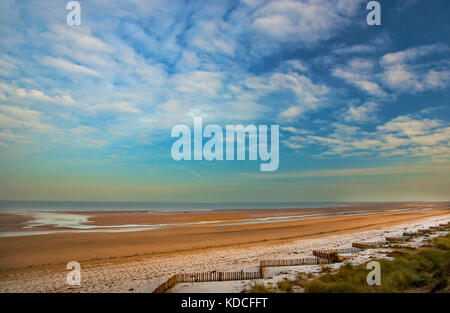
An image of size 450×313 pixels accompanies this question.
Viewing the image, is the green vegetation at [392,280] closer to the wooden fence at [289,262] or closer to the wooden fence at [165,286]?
the wooden fence at [289,262]

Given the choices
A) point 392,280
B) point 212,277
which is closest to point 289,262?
point 212,277

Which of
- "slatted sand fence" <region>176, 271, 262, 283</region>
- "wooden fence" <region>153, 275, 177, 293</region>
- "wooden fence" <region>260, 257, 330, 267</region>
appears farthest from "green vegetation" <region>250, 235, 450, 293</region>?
"wooden fence" <region>153, 275, 177, 293</region>

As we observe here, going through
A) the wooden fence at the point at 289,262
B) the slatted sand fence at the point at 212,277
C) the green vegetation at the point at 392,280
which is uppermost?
the green vegetation at the point at 392,280

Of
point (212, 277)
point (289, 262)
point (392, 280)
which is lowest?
point (289, 262)

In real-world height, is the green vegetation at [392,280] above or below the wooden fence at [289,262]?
above

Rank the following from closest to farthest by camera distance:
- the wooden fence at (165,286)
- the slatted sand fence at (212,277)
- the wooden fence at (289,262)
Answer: the wooden fence at (165,286) → the slatted sand fence at (212,277) → the wooden fence at (289,262)

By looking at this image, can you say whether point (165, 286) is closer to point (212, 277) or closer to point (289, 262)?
point (212, 277)

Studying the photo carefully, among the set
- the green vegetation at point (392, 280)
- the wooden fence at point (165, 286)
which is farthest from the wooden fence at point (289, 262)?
the wooden fence at point (165, 286)

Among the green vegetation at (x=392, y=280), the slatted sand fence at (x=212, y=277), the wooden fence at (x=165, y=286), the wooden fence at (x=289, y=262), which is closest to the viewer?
the green vegetation at (x=392, y=280)

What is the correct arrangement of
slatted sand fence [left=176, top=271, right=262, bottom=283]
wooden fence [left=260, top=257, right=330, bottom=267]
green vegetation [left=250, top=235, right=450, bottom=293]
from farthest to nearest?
wooden fence [left=260, top=257, right=330, bottom=267] < slatted sand fence [left=176, top=271, right=262, bottom=283] < green vegetation [left=250, top=235, right=450, bottom=293]

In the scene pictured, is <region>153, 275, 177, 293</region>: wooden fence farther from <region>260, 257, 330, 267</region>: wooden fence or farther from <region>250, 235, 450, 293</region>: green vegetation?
<region>260, 257, 330, 267</region>: wooden fence
